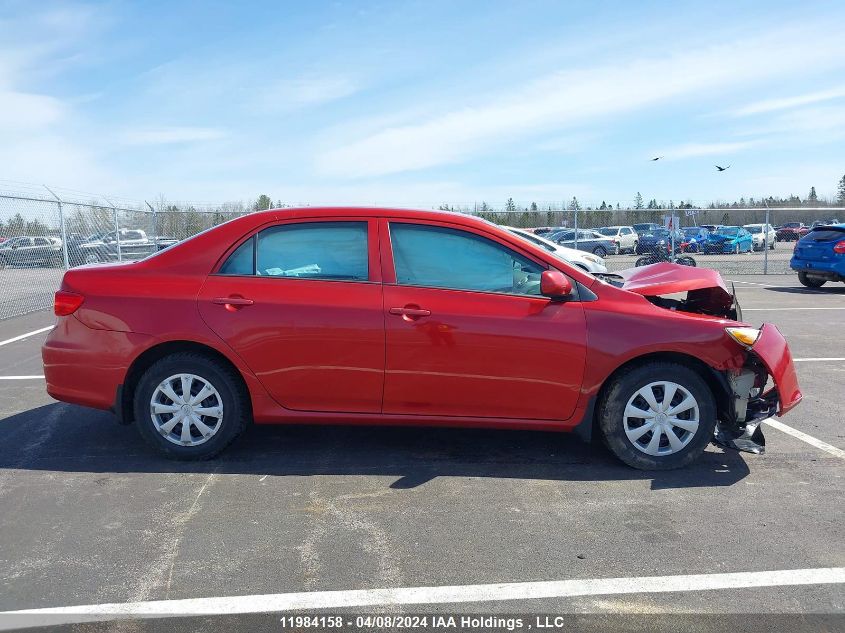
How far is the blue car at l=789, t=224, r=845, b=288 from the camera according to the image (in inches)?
607

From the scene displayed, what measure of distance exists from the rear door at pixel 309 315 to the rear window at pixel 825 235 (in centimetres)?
1466

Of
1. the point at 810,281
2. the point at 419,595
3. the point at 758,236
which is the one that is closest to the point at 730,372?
the point at 419,595

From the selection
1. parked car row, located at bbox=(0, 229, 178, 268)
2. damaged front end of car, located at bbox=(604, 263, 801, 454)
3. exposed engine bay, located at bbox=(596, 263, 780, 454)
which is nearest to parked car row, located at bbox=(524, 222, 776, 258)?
parked car row, located at bbox=(0, 229, 178, 268)

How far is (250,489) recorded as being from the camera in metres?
4.14

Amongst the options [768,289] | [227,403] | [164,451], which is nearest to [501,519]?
[227,403]

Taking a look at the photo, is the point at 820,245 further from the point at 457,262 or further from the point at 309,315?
the point at 309,315

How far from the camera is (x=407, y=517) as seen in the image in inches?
148

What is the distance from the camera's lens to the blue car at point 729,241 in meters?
35.2

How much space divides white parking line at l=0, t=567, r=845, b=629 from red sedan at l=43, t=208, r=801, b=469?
51.5 inches

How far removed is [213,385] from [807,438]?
421 cm

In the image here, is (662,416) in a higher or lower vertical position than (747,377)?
lower

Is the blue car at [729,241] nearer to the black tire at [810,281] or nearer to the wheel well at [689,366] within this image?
the black tire at [810,281]

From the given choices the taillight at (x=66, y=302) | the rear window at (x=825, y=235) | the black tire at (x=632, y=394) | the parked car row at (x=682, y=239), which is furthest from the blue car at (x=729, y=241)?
the taillight at (x=66, y=302)

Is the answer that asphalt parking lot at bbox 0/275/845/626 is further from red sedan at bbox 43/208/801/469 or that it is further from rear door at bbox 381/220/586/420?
rear door at bbox 381/220/586/420
